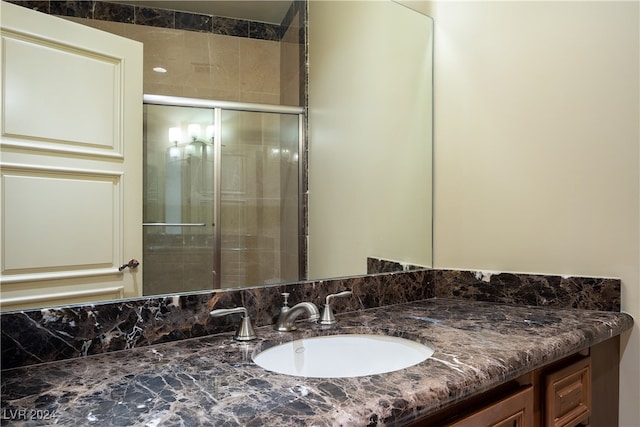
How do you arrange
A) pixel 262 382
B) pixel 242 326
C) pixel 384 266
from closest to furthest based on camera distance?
pixel 262 382, pixel 242 326, pixel 384 266

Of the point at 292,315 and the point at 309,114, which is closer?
the point at 292,315

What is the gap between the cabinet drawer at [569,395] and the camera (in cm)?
105

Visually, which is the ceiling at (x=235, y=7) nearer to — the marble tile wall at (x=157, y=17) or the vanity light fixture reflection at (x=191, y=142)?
the marble tile wall at (x=157, y=17)

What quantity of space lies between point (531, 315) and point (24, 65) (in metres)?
1.49

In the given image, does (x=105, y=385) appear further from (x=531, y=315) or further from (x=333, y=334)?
(x=531, y=315)

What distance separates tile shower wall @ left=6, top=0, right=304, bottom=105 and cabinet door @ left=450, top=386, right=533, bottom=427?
100cm

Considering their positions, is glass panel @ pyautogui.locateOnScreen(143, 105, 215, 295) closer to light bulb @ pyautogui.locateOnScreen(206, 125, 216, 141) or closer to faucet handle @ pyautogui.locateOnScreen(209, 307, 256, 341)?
light bulb @ pyautogui.locateOnScreen(206, 125, 216, 141)

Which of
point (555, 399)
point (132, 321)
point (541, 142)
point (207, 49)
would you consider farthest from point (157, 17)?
point (555, 399)

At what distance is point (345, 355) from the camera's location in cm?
113

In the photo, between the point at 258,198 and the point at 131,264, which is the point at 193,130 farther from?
the point at 131,264

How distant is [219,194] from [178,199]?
0.12 m

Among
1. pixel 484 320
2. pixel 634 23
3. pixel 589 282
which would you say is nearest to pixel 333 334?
pixel 484 320

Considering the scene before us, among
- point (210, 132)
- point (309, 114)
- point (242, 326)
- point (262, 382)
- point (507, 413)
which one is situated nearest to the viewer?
point (262, 382)

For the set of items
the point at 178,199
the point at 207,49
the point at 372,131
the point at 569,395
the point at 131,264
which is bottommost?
the point at 569,395
